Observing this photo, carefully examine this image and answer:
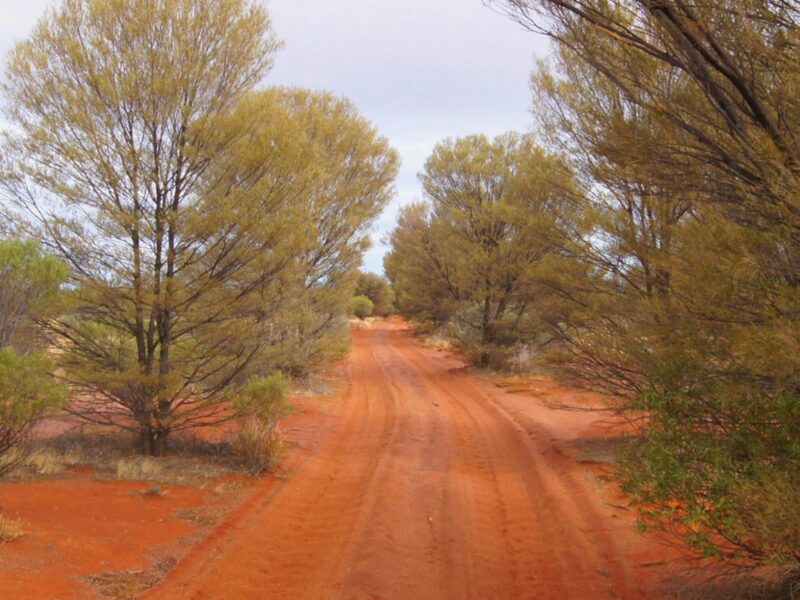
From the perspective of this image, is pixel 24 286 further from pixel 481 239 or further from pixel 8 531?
pixel 481 239

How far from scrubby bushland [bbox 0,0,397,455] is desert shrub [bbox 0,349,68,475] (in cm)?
122

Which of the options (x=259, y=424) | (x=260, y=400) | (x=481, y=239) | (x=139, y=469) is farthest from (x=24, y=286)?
(x=481, y=239)

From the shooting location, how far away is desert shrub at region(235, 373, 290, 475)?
9.46 m

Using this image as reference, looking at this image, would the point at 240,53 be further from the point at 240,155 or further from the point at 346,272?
the point at 346,272

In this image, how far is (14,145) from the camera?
27.5 ft

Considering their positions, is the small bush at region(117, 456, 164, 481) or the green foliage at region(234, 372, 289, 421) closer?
the small bush at region(117, 456, 164, 481)

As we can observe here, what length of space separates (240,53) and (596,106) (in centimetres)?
516

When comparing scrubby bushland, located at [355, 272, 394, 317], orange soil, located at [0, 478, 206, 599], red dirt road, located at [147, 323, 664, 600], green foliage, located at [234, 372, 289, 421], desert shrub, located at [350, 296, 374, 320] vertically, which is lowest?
red dirt road, located at [147, 323, 664, 600]

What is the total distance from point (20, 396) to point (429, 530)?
184 inches

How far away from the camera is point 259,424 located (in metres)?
9.76

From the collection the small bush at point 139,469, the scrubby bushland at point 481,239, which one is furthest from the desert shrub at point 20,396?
the scrubby bushland at point 481,239

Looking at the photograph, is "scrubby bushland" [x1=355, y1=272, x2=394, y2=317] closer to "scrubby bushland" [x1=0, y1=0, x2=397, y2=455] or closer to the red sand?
the red sand

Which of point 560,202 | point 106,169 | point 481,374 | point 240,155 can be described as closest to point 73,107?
point 106,169

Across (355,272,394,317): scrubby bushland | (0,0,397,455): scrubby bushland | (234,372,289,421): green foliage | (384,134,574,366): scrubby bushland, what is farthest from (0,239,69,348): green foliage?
(355,272,394,317): scrubby bushland
